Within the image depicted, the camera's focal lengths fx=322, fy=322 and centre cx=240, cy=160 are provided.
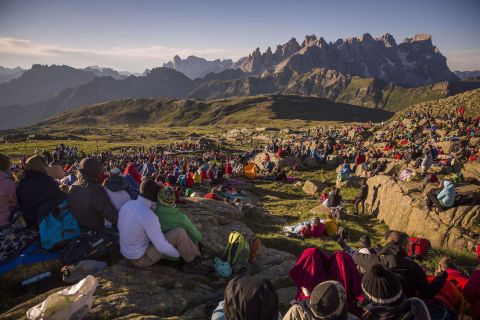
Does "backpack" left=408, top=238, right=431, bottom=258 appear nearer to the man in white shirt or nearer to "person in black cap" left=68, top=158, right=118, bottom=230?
the man in white shirt

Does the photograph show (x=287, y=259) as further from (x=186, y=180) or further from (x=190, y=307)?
(x=186, y=180)

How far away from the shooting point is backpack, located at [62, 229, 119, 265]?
789 cm

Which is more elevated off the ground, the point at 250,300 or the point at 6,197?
the point at 6,197

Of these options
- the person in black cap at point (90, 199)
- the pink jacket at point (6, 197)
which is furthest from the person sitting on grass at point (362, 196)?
the pink jacket at point (6, 197)

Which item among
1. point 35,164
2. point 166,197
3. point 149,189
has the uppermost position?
point 35,164

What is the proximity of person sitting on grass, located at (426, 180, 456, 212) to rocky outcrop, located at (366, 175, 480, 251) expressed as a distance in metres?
0.25

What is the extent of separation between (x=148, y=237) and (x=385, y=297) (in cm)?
526

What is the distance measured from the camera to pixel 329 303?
4566 millimetres

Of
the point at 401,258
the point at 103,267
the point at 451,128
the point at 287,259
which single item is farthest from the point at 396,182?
the point at 451,128

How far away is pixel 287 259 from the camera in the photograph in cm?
1065

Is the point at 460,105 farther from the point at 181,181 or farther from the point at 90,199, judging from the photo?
the point at 90,199

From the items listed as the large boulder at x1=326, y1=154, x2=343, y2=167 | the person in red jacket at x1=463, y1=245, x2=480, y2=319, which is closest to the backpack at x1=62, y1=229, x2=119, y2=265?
the person in red jacket at x1=463, y1=245, x2=480, y2=319

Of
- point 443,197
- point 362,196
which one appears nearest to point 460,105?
point 362,196

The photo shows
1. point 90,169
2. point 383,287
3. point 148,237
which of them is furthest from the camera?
point 90,169
